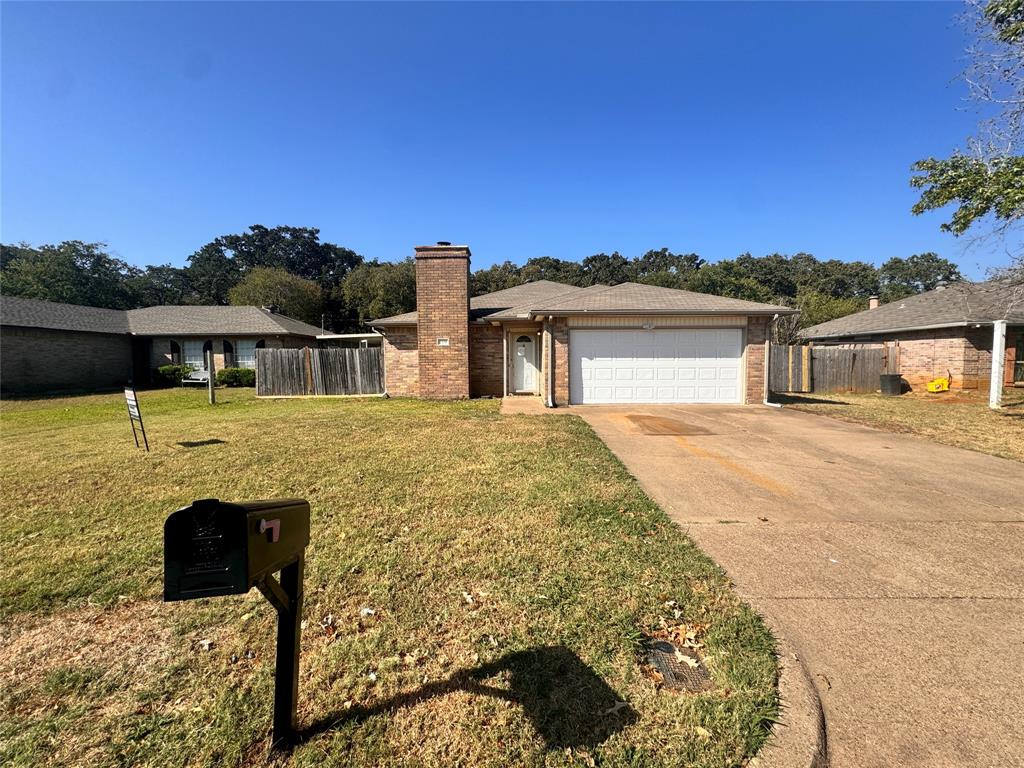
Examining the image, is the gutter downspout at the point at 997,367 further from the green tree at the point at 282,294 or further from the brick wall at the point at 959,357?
the green tree at the point at 282,294

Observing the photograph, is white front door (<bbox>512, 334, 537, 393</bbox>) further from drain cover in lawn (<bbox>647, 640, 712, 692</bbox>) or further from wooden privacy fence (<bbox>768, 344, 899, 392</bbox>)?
drain cover in lawn (<bbox>647, 640, 712, 692</bbox>)

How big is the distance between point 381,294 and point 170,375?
21.3 m

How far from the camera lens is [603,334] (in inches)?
483

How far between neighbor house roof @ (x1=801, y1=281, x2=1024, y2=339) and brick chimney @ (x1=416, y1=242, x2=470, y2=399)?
42.9 ft

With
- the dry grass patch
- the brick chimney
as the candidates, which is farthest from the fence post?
the dry grass patch

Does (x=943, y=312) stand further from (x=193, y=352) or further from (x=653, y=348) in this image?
(x=193, y=352)

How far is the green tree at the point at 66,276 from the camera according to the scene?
1591 inches

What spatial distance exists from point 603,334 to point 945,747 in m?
10.9

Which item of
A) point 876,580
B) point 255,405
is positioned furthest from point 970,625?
point 255,405

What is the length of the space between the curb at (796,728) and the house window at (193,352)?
89.8ft

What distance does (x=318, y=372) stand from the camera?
15953mm

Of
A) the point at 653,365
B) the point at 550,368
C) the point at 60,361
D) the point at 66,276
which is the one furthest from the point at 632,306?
the point at 66,276

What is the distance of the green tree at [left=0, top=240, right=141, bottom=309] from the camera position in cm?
4041

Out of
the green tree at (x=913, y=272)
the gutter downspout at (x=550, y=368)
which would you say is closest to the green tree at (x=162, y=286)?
the gutter downspout at (x=550, y=368)
